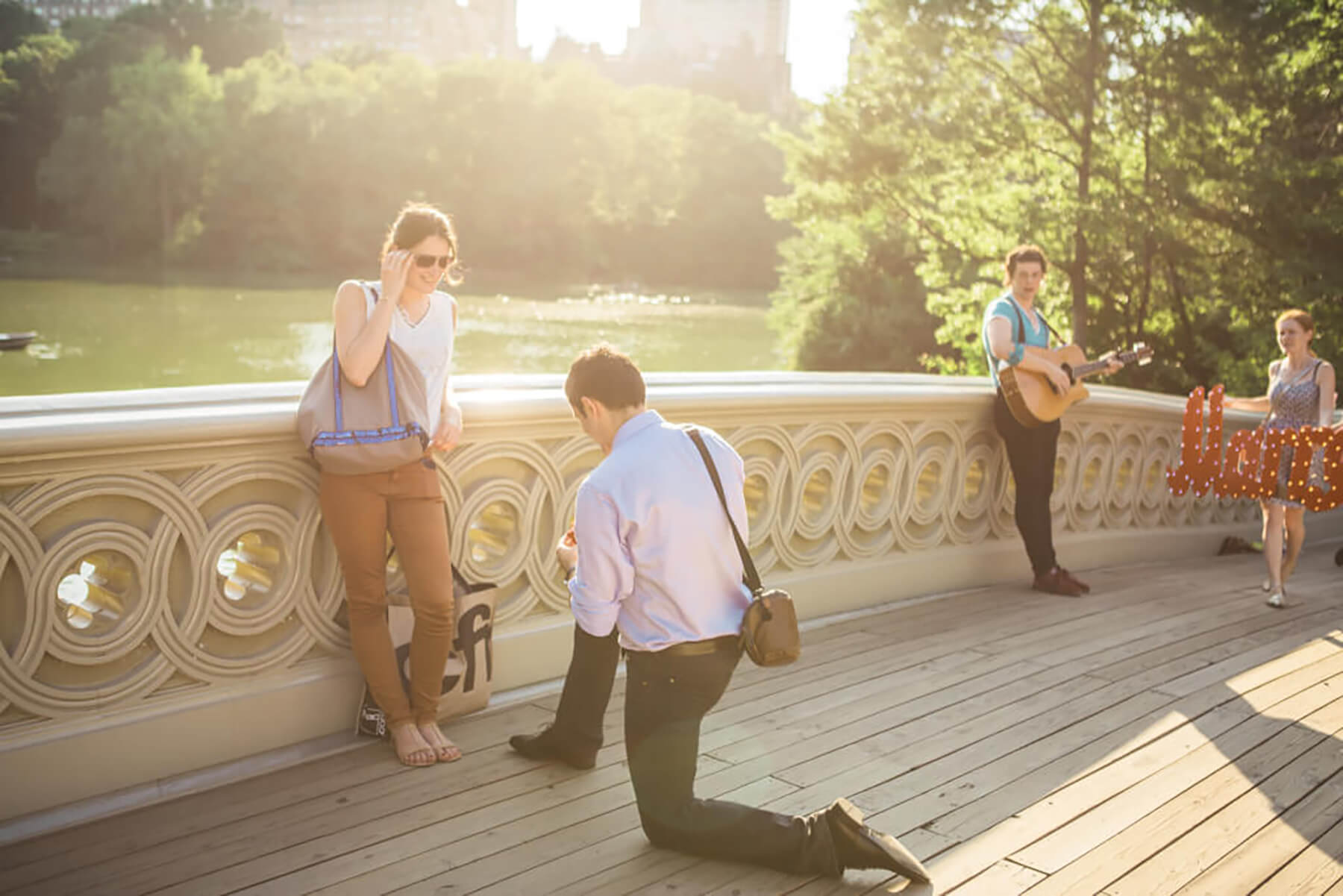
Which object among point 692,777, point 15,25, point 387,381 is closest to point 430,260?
point 387,381

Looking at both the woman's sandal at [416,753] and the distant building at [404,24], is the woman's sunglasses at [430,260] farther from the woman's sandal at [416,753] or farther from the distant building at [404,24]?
the distant building at [404,24]

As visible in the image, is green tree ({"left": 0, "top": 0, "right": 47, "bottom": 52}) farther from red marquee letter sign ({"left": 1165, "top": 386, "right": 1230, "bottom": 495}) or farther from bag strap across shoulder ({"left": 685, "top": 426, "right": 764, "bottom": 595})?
bag strap across shoulder ({"left": 685, "top": 426, "right": 764, "bottom": 595})

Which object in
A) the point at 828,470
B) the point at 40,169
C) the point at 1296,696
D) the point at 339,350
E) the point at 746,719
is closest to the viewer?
the point at 339,350

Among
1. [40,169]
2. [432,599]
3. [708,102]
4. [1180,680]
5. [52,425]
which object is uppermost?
[708,102]

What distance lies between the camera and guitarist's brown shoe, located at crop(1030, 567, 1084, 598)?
21.2ft

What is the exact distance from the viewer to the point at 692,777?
312cm

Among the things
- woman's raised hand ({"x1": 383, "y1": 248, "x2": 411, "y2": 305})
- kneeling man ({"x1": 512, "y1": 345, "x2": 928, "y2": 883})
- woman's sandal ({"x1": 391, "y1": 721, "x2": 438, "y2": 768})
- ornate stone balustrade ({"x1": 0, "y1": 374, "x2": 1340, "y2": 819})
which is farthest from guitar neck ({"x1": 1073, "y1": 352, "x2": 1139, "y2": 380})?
woman's sandal ({"x1": 391, "y1": 721, "x2": 438, "y2": 768})

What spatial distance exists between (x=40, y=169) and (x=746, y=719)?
53610mm

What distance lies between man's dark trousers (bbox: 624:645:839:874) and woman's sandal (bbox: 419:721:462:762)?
94 centimetres

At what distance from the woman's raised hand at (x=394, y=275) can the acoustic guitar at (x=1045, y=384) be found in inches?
138

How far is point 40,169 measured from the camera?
1950 inches

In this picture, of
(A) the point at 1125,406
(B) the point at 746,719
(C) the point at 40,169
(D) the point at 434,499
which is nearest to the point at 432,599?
(D) the point at 434,499

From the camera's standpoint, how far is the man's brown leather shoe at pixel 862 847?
3.06m

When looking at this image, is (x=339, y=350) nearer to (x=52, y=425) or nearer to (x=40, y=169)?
(x=52, y=425)
